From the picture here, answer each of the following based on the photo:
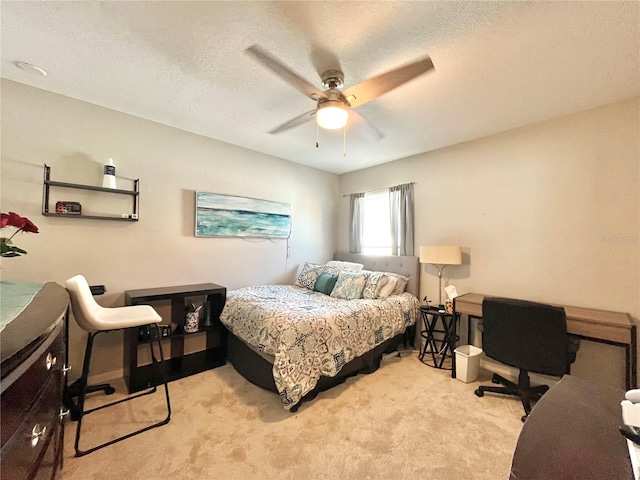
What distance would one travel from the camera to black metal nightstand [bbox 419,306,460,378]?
301 centimetres

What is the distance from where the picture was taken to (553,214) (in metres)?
2.69

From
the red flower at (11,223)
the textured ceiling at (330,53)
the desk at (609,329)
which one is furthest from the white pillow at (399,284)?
the red flower at (11,223)

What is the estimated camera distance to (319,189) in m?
4.62

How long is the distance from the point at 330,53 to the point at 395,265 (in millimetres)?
2788

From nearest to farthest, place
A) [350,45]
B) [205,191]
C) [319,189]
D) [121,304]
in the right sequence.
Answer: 1. [350,45]
2. [121,304]
3. [205,191]
4. [319,189]

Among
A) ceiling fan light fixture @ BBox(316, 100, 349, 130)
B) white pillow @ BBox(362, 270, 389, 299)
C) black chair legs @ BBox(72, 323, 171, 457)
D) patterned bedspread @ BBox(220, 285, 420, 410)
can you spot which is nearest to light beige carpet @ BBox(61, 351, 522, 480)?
black chair legs @ BBox(72, 323, 171, 457)

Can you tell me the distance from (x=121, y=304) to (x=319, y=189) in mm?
3109

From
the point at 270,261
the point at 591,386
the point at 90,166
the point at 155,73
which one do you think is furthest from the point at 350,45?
the point at 270,261

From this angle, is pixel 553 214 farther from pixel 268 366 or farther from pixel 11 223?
pixel 11 223

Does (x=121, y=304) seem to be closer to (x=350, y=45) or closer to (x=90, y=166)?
(x=90, y=166)

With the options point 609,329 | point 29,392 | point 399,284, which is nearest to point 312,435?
point 29,392

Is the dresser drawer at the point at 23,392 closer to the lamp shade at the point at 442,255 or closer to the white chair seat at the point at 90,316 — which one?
the white chair seat at the point at 90,316

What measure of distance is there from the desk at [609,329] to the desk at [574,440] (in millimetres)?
1543

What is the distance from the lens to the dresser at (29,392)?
696mm
